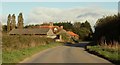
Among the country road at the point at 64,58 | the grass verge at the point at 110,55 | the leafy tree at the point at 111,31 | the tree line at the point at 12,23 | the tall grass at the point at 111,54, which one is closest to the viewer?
the grass verge at the point at 110,55

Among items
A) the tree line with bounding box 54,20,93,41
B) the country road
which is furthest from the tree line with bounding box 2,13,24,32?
the country road

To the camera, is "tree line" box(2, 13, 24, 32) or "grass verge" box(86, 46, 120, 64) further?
"tree line" box(2, 13, 24, 32)

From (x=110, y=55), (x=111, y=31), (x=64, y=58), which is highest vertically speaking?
(x=111, y=31)

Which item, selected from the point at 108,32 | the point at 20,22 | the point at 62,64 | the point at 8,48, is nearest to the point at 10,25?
the point at 20,22

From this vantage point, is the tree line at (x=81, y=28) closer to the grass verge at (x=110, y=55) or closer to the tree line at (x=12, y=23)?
the tree line at (x=12, y=23)

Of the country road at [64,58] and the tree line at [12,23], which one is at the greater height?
the tree line at [12,23]

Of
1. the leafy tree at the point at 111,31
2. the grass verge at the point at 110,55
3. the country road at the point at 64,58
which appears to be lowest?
the country road at the point at 64,58

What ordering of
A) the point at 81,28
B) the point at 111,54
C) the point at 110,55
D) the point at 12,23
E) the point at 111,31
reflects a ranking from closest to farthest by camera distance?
the point at 110,55, the point at 111,54, the point at 111,31, the point at 12,23, the point at 81,28

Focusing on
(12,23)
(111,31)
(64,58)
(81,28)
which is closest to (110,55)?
(64,58)

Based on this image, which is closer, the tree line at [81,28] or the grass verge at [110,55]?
the grass verge at [110,55]

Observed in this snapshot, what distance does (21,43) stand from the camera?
37.2 metres

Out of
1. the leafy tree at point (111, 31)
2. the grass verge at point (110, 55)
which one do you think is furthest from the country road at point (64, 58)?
the leafy tree at point (111, 31)

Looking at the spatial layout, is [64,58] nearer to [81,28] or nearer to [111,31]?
[111,31]

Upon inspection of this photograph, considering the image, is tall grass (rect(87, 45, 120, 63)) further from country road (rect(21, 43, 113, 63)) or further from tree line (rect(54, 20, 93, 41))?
tree line (rect(54, 20, 93, 41))
